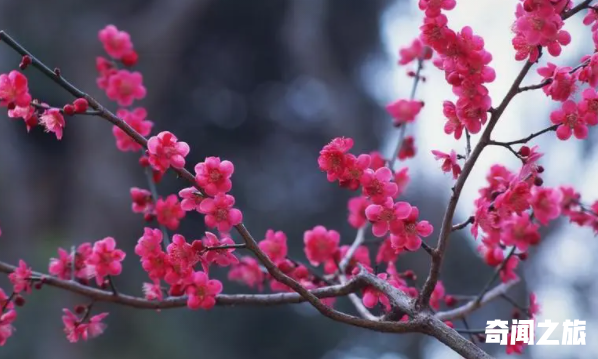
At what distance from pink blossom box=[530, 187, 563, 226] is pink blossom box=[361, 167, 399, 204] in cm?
20

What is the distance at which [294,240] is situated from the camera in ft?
14.7

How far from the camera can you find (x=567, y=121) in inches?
38.7

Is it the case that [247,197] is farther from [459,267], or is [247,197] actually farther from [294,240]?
[459,267]

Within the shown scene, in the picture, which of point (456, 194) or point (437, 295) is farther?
point (437, 295)

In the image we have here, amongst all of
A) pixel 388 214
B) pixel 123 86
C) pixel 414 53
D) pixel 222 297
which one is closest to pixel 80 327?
pixel 222 297

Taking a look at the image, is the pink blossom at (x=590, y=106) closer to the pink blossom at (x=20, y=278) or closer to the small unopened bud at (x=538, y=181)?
the small unopened bud at (x=538, y=181)

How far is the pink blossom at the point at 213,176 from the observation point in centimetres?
88

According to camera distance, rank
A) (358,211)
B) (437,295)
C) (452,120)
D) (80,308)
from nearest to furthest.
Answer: (452,120), (80,308), (437,295), (358,211)

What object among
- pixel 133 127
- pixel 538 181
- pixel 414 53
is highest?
pixel 414 53

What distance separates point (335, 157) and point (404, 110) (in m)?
0.62

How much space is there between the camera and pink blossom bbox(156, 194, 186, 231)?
1276 mm

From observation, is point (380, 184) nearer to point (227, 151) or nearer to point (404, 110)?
point (404, 110)

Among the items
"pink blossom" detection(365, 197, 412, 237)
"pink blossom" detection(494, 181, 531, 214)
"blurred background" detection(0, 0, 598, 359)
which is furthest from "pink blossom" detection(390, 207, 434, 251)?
"blurred background" detection(0, 0, 598, 359)

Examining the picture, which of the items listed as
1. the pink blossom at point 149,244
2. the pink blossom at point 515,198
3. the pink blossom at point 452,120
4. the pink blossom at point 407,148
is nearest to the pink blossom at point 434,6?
the pink blossom at point 452,120
